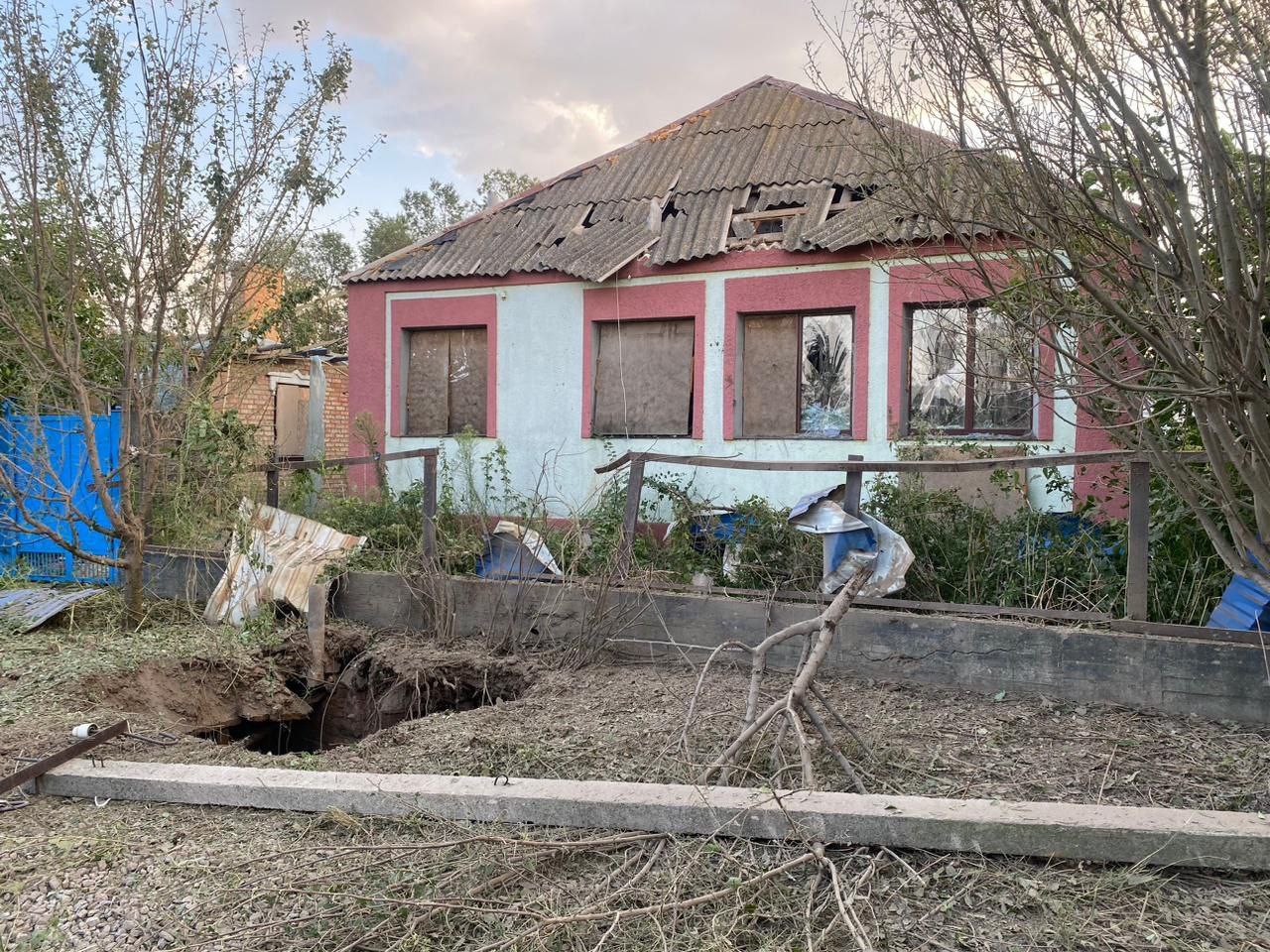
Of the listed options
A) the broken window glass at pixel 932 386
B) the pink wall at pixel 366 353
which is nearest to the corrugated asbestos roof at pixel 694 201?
the pink wall at pixel 366 353

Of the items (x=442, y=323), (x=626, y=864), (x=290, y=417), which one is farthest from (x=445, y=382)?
(x=626, y=864)

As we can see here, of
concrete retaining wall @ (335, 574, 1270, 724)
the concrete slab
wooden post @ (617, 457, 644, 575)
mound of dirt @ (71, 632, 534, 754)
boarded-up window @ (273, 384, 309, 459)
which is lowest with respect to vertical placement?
mound of dirt @ (71, 632, 534, 754)

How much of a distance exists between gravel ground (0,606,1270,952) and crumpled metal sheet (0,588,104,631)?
243cm

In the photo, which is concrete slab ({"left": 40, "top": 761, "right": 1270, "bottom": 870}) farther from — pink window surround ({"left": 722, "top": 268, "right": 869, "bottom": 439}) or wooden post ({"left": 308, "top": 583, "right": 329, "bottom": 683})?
pink window surround ({"left": 722, "top": 268, "right": 869, "bottom": 439})

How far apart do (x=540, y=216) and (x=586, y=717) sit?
9047 millimetres

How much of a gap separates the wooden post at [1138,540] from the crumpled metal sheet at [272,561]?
5.88 m

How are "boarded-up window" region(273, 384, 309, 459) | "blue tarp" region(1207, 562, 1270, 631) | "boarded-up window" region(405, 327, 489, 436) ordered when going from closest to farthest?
"blue tarp" region(1207, 562, 1270, 631)
"boarded-up window" region(405, 327, 489, 436)
"boarded-up window" region(273, 384, 309, 459)

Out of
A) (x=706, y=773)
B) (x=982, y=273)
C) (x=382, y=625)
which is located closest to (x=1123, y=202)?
(x=982, y=273)

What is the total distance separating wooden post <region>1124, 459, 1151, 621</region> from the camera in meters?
5.42

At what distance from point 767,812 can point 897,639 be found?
8.75 ft

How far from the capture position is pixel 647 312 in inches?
437

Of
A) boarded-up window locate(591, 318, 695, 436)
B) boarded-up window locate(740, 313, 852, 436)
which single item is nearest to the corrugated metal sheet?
boarded-up window locate(740, 313, 852, 436)

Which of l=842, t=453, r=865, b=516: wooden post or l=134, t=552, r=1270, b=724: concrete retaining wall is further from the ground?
l=842, t=453, r=865, b=516: wooden post

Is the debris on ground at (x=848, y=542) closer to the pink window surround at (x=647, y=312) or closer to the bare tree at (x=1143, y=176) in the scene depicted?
the bare tree at (x=1143, y=176)
